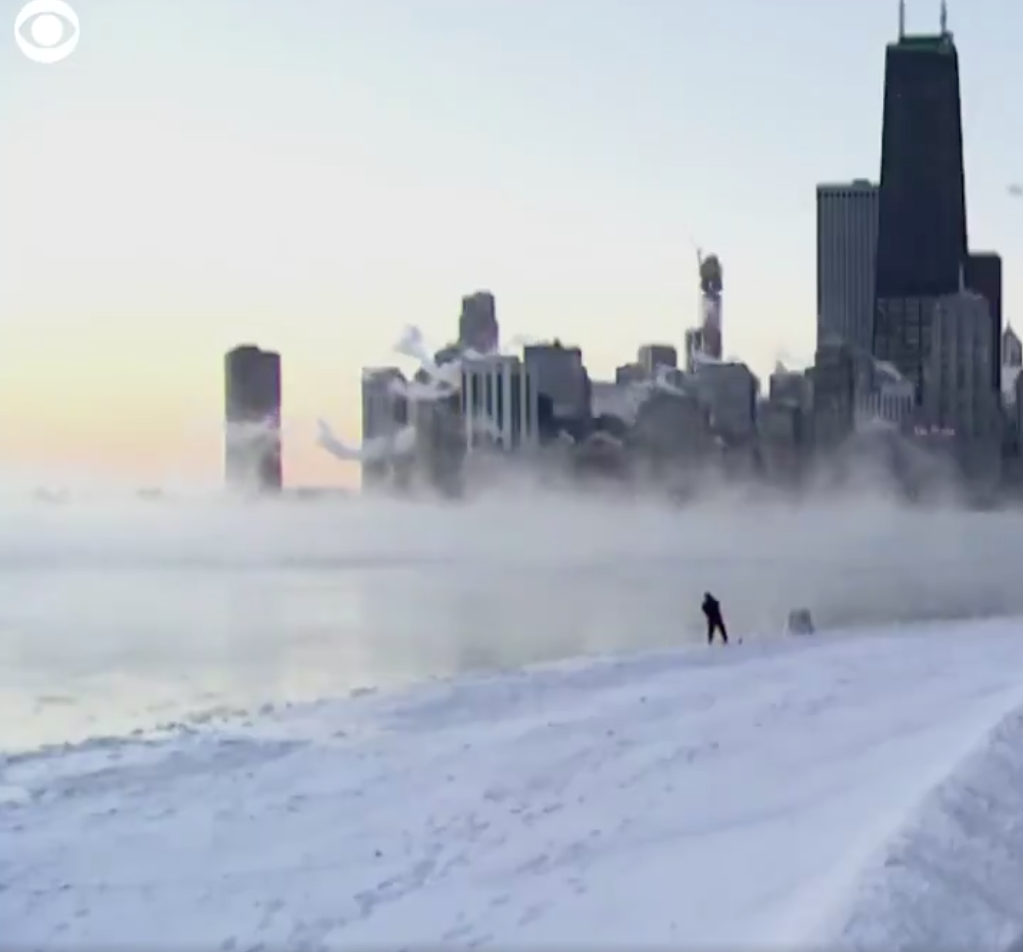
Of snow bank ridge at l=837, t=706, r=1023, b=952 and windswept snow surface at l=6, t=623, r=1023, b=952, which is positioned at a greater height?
snow bank ridge at l=837, t=706, r=1023, b=952

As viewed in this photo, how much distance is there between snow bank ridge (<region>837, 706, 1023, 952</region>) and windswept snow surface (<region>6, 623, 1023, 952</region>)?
0.08ft

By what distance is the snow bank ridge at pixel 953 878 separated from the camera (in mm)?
10469

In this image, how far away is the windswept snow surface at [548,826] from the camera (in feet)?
38.4

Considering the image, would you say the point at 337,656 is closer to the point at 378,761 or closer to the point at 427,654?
the point at 427,654

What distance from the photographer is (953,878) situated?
11648 millimetres

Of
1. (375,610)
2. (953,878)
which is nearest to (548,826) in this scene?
(953,878)

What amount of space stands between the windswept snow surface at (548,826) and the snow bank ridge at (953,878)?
2 centimetres

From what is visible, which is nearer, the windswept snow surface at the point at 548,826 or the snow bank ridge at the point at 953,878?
the snow bank ridge at the point at 953,878

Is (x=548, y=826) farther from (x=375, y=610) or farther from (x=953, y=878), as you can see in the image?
(x=375, y=610)

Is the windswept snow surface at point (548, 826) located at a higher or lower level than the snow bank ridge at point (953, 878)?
lower

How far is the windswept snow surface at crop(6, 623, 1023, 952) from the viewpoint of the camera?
11.7 meters

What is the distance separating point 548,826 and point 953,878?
184 inches

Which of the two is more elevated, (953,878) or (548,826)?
(953,878)

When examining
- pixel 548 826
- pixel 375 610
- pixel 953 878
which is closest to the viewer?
pixel 953 878
